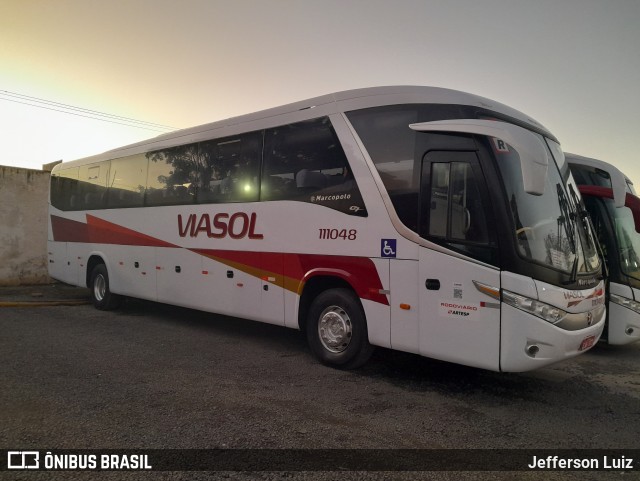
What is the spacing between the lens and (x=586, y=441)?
14.8 feet

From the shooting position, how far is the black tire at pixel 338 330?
638 centimetres

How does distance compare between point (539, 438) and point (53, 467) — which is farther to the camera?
point (539, 438)

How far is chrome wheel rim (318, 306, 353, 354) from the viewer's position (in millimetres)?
6527

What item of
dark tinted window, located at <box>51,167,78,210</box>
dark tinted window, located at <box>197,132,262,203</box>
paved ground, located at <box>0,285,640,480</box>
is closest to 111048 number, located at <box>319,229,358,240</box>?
dark tinted window, located at <box>197,132,262,203</box>

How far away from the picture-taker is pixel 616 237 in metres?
7.90

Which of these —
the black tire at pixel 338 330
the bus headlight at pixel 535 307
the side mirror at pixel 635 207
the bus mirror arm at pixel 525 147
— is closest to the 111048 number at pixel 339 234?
the black tire at pixel 338 330

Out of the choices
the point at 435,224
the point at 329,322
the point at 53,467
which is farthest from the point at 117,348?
the point at 435,224

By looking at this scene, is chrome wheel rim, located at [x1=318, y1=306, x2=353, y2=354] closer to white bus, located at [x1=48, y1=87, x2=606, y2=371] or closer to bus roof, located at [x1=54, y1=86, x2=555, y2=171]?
white bus, located at [x1=48, y1=87, x2=606, y2=371]

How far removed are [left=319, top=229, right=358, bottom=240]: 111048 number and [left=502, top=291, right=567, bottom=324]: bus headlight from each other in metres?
2.07

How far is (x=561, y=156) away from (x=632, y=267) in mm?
2682

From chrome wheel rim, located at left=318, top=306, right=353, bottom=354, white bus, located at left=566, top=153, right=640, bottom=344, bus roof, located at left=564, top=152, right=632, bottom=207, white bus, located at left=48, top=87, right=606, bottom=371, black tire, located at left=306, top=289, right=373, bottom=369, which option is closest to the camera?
white bus, located at left=48, top=87, right=606, bottom=371

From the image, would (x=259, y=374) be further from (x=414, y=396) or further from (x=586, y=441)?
(x=586, y=441)

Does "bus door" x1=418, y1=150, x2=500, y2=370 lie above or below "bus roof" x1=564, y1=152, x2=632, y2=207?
below

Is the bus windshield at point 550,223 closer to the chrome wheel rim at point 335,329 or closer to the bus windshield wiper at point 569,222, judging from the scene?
the bus windshield wiper at point 569,222
